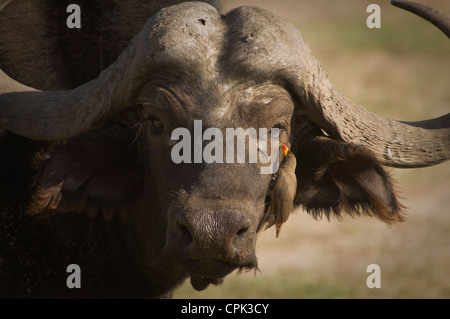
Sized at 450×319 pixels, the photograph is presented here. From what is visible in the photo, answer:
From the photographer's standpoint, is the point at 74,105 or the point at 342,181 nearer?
the point at 74,105

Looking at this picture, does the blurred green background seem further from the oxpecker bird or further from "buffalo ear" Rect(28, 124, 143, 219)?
the oxpecker bird

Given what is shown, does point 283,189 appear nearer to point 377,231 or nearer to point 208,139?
point 208,139

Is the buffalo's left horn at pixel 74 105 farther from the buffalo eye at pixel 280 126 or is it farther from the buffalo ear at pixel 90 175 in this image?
the buffalo eye at pixel 280 126

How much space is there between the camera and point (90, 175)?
190 inches

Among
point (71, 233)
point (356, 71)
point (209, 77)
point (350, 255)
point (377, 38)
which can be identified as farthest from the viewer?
point (377, 38)

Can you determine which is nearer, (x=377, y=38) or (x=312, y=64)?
(x=312, y=64)

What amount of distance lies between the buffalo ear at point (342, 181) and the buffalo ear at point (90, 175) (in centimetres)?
113

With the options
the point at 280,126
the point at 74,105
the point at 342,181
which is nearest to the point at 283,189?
the point at 280,126

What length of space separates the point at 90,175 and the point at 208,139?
44.0 inches

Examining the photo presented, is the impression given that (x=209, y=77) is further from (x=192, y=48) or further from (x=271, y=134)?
(x=271, y=134)

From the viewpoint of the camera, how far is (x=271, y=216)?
4609mm

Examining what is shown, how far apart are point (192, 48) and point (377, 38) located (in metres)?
15.9

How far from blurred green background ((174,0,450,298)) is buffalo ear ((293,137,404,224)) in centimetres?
173

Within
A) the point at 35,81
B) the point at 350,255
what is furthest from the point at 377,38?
the point at 35,81
